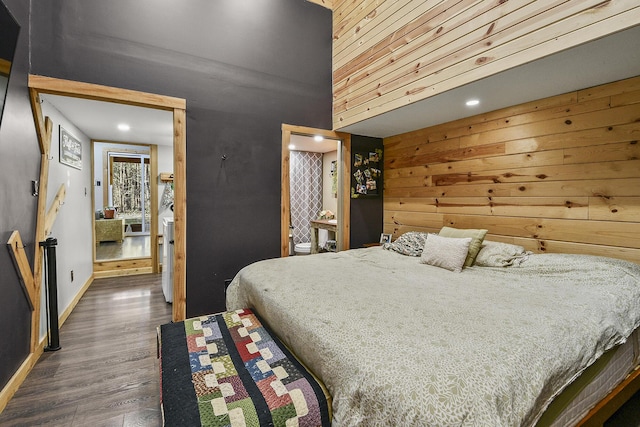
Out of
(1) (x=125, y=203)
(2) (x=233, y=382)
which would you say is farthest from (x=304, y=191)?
(2) (x=233, y=382)

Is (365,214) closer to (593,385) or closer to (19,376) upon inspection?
(593,385)

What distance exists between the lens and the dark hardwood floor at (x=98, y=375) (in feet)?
5.58

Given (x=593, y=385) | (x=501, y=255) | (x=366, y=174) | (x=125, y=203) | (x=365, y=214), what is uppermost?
(x=366, y=174)

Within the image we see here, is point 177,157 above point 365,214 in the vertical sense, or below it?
above

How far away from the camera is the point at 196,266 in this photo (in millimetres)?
2789

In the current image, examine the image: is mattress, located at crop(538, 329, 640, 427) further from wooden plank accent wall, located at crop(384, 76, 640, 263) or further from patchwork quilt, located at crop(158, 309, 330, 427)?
patchwork quilt, located at crop(158, 309, 330, 427)

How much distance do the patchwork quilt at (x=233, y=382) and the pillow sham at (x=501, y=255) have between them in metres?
1.82

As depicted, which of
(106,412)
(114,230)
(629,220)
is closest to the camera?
(106,412)

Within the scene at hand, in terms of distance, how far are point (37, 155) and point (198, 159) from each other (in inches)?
46.9

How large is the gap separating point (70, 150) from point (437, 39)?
13.2 ft

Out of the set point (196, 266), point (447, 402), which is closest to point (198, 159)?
point (196, 266)

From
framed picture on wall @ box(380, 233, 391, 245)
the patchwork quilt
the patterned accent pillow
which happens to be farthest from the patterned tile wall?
the patchwork quilt

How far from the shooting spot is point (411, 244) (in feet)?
9.46

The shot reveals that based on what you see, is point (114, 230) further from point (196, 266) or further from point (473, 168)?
point (473, 168)
